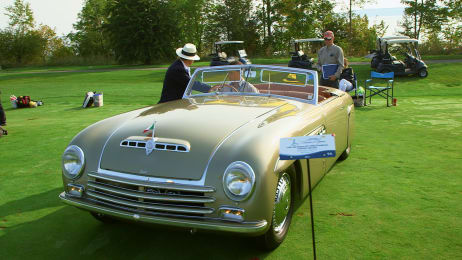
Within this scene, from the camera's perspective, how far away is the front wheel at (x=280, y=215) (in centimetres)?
302

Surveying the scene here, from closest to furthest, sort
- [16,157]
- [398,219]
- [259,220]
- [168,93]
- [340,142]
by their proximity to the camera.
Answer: [259,220] → [398,219] → [340,142] → [168,93] → [16,157]

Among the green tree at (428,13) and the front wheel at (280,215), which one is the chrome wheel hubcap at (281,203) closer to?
the front wheel at (280,215)

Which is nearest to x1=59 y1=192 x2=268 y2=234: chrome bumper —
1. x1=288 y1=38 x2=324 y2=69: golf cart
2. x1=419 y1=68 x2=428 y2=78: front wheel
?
x1=419 y1=68 x2=428 y2=78: front wheel

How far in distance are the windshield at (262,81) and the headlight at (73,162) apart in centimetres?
194

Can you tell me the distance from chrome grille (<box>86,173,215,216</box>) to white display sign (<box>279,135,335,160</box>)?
60 centimetres

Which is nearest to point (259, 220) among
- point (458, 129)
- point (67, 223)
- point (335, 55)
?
point (67, 223)

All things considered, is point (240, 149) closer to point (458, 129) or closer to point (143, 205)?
point (143, 205)

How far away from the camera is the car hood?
9.30 ft

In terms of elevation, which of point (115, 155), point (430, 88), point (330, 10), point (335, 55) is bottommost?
point (430, 88)

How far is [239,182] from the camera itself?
270 cm

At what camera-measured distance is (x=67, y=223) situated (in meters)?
3.75

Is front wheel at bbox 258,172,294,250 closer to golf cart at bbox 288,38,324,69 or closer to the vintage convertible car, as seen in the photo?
the vintage convertible car

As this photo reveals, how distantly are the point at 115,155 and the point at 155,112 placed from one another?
0.91 meters

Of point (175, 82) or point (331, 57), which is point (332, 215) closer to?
point (175, 82)
